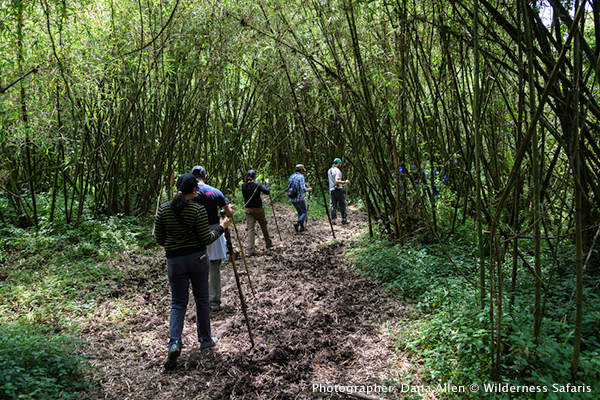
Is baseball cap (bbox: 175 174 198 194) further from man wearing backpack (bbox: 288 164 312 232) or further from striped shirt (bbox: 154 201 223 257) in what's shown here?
man wearing backpack (bbox: 288 164 312 232)

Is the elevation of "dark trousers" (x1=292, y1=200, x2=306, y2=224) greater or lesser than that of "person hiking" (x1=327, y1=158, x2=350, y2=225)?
lesser

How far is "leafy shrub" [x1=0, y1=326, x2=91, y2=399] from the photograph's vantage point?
7.04 feet

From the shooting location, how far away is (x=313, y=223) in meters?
8.33

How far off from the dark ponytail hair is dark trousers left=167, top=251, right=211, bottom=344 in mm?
406


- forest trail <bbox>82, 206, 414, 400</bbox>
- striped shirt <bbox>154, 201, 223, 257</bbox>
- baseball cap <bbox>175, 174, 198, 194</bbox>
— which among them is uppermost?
baseball cap <bbox>175, 174, 198, 194</bbox>

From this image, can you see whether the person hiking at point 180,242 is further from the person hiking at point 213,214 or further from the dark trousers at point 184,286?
the person hiking at point 213,214

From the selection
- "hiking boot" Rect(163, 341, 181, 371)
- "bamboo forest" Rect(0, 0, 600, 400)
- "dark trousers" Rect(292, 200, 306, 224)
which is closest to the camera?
"bamboo forest" Rect(0, 0, 600, 400)

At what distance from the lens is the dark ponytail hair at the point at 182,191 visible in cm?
276

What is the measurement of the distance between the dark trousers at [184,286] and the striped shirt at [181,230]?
0.23ft

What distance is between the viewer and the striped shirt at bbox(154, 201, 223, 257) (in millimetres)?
2797

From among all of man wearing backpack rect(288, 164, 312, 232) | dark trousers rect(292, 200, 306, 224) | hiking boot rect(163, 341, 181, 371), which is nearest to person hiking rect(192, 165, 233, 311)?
hiking boot rect(163, 341, 181, 371)

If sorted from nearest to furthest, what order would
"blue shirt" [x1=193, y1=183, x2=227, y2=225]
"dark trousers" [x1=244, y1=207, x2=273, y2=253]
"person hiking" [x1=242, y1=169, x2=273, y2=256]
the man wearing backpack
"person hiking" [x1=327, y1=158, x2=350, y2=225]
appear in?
1. "blue shirt" [x1=193, y1=183, x2=227, y2=225]
2. "person hiking" [x1=242, y1=169, x2=273, y2=256]
3. "dark trousers" [x1=244, y1=207, x2=273, y2=253]
4. the man wearing backpack
5. "person hiking" [x1=327, y1=158, x2=350, y2=225]

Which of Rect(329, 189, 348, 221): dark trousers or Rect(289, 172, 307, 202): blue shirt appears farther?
Rect(329, 189, 348, 221): dark trousers

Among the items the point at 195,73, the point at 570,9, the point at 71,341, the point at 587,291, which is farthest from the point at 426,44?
the point at 71,341
